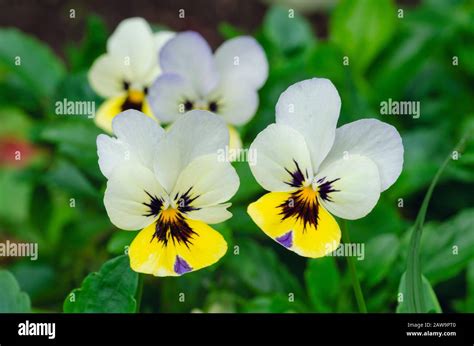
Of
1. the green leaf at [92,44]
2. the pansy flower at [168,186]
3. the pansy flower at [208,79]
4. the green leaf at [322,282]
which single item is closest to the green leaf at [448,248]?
the green leaf at [322,282]

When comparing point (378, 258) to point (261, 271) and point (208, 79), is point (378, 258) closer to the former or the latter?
point (261, 271)

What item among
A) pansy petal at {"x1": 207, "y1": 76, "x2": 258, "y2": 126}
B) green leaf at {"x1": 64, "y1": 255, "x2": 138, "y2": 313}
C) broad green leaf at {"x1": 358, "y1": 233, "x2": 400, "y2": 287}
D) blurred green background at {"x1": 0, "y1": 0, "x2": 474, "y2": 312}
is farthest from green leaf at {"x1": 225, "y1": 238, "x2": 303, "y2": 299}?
green leaf at {"x1": 64, "y1": 255, "x2": 138, "y2": 313}

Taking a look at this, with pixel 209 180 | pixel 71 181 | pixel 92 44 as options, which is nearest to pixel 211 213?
pixel 209 180

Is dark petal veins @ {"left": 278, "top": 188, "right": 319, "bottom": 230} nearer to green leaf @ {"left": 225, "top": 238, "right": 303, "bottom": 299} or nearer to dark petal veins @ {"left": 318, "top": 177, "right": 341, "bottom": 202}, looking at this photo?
dark petal veins @ {"left": 318, "top": 177, "right": 341, "bottom": 202}

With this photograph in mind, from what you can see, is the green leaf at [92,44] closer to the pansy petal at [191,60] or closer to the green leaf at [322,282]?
the pansy petal at [191,60]

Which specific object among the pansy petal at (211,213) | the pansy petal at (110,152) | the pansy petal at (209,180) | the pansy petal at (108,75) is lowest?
the pansy petal at (211,213)
